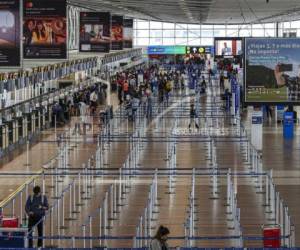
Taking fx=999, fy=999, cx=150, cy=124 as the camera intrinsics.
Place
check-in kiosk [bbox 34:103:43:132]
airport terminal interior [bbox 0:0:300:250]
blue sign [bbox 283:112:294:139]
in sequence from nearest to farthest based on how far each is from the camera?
1. airport terminal interior [bbox 0:0:300:250]
2. blue sign [bbox 283:112:294:139]
3. check-in kiosk [bbox 34:103:43:132]

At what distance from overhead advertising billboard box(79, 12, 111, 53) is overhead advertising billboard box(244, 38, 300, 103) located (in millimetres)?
9664

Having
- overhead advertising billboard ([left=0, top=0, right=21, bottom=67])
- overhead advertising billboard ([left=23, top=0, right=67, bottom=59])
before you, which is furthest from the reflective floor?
overhead advertising billboard ([left=0, top=0, right=21, bottom=67])

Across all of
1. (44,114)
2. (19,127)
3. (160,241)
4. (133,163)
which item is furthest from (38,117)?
(160,241)

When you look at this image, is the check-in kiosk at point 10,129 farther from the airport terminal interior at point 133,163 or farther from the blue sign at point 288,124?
the blue sign at point 288,124

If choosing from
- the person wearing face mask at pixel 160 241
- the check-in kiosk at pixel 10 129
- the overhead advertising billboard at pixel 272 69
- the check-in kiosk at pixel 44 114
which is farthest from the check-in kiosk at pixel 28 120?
the person wearing face mask at pixel 160 241

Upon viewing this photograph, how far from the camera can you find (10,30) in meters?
22.2

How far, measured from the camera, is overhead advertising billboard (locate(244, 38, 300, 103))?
30766mm

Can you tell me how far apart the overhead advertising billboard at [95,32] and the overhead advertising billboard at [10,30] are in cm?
1707

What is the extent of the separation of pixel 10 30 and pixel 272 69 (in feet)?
36.7

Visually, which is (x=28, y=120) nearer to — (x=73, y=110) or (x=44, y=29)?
(x=73, y=110)

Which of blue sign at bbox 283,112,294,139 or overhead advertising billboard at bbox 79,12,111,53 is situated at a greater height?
overhead advertising billboard at bbox 79,12,111,53

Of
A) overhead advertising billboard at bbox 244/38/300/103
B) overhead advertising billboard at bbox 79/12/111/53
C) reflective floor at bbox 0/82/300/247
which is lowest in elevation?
reflective floor at bbox 0/82/300/247

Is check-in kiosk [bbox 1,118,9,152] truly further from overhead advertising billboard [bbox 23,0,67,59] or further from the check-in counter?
overhead advertising billboard [bbox 23,0,67,59]

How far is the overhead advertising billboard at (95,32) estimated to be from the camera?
39.3 metres
